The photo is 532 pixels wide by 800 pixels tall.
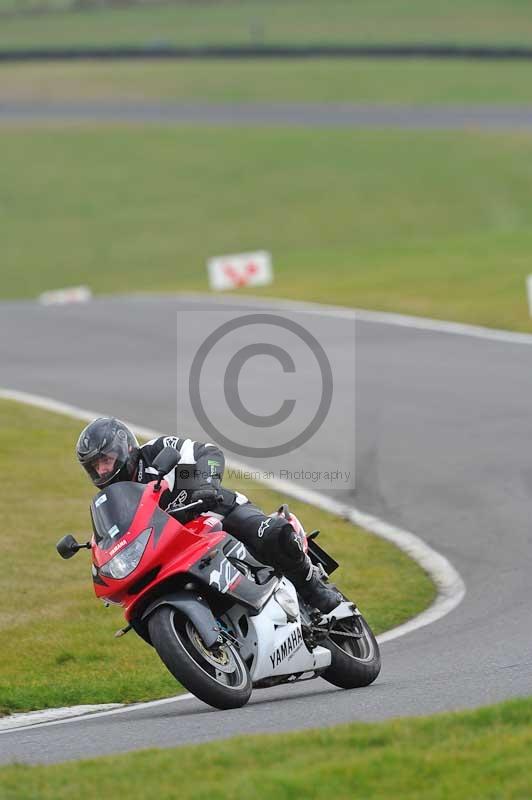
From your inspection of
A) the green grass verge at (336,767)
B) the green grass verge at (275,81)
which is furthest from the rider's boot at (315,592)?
the green grass verge at (275,81)

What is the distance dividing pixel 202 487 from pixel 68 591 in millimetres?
3985

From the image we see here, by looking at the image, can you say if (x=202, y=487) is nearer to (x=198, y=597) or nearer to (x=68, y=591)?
(x=198, y=597)

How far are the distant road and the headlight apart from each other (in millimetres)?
41129

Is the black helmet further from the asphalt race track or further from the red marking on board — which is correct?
the red marking on board

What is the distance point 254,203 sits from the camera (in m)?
41.8

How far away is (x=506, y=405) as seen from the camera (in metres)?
17.0

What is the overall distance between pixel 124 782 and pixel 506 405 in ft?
38.9

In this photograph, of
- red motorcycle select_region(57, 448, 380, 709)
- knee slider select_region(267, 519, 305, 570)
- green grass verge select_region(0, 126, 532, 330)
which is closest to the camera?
red motorcycle select_region(57, 448, 380, 709)

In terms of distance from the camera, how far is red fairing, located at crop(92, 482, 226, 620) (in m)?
7.47

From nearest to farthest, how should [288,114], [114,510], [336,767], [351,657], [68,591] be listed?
[336,767] → [114,510] → [351,657] → [68,591] → [288,114]

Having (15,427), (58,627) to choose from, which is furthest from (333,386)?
(58,627)

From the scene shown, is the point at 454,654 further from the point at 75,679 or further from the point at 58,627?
the point at 58,627

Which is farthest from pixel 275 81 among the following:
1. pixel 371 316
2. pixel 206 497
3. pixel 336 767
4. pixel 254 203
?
pixel 336 767

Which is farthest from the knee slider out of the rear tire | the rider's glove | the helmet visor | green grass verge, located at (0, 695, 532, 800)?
green grass verge, located at (0, 695, 532, 800)
